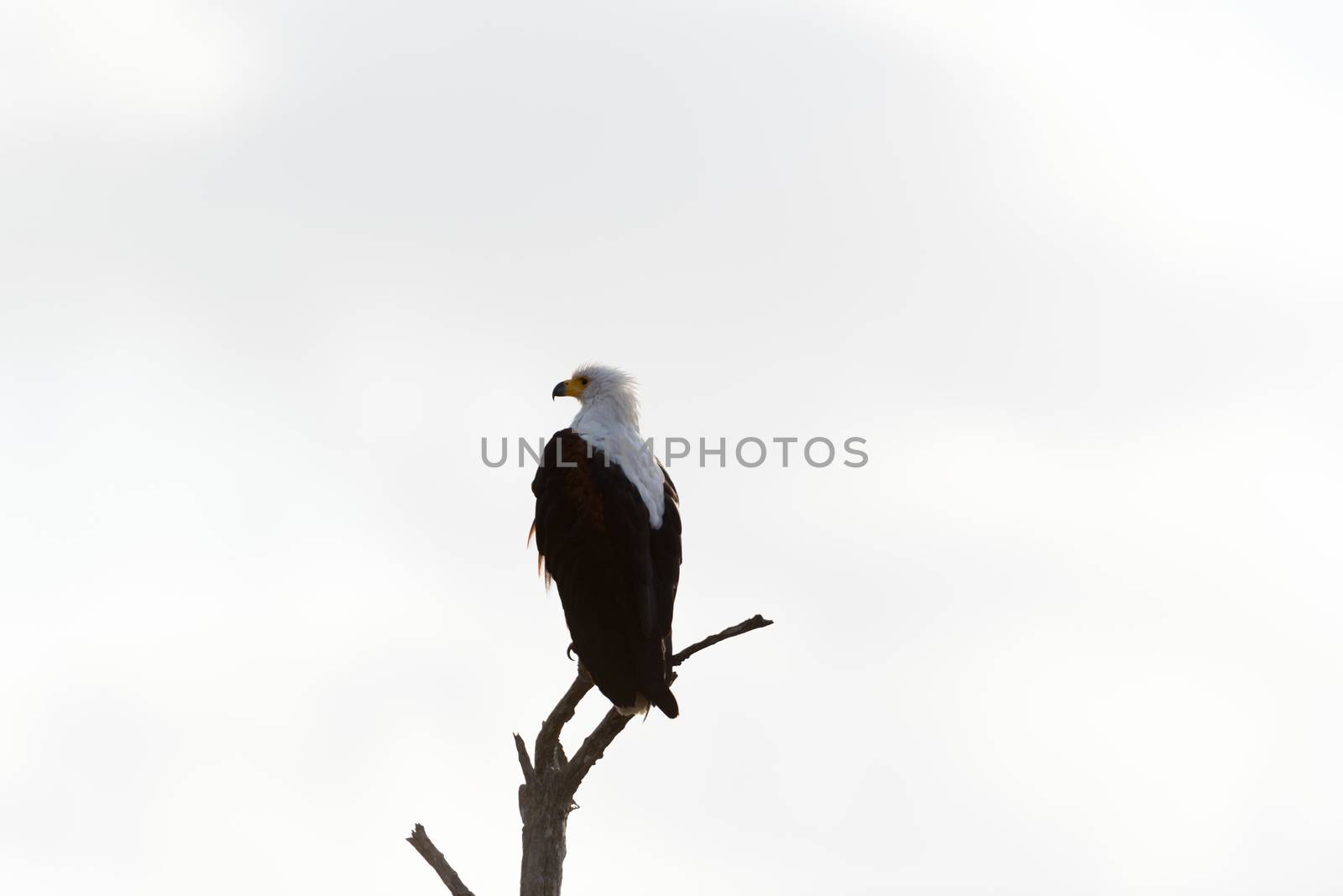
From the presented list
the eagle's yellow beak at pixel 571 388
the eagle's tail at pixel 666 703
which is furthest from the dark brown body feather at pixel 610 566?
the eagle's yellow beak at pixel 571 388

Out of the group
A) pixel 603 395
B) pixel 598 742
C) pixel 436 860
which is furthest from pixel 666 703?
pixel 603 395

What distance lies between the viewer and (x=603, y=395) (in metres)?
9.21

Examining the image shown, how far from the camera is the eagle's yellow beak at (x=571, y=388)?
9.55 metres

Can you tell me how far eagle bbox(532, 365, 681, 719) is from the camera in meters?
7.37

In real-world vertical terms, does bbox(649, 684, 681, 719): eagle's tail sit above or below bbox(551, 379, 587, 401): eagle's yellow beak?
below

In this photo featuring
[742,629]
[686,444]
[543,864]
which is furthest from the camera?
[686,444]

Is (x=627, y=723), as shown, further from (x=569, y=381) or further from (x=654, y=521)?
(x=569, y=381)

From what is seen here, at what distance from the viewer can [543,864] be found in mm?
7320

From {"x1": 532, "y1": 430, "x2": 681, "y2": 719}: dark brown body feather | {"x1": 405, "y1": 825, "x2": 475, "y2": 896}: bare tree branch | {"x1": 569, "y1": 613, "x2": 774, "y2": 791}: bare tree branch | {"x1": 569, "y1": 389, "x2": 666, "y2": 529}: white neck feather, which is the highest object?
{"x1": 569, "y1": 389, "x2": 666, "y2": 529}: white neck feather

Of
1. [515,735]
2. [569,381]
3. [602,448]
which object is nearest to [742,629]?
[515,735]

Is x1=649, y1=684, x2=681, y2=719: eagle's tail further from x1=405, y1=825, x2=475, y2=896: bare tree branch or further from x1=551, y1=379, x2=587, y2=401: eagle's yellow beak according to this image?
x1=551, y1=379, x2=587, y2=401: eagle's yellow beak

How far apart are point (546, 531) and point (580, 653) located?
2.82 ft

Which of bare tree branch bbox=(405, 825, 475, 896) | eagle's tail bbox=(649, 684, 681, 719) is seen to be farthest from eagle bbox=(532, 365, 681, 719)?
bare tree branch bbox=(405, 825, 475, 896)

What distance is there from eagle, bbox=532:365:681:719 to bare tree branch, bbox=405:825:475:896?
1.33 metres
